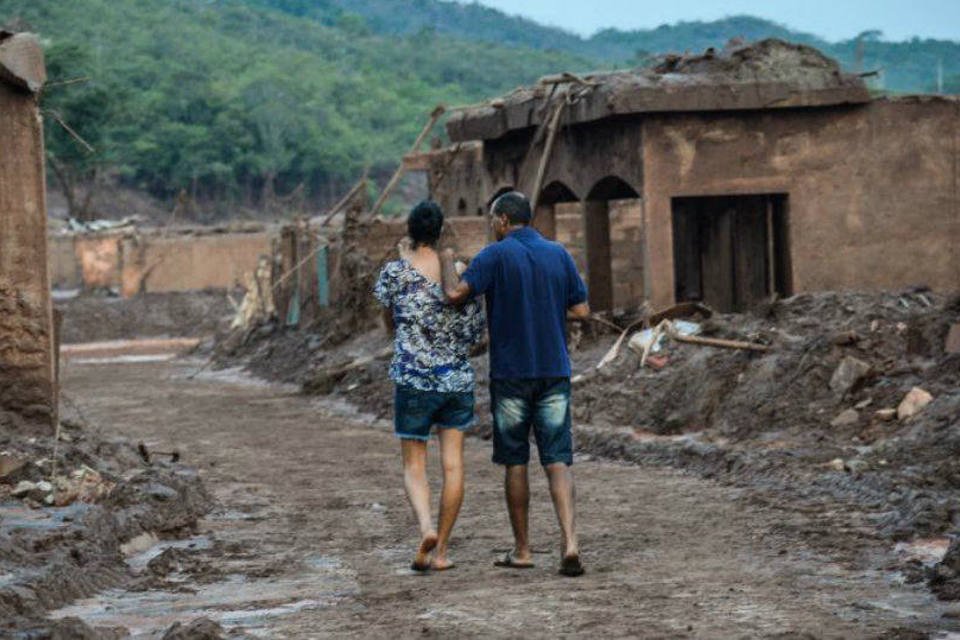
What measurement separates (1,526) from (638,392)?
337 inches

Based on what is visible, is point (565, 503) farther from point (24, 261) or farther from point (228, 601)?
point (24, 261)

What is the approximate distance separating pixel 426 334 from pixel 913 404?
19.3 feet

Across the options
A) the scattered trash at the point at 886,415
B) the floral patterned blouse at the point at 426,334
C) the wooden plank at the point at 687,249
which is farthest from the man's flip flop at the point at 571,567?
the wooden plank at the point at 687,249

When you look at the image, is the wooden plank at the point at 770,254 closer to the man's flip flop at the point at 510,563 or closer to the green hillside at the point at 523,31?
the man's flip flop at the point at 510,563

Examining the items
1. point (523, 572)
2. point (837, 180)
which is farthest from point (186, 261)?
point (523, 572)

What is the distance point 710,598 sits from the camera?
8273 millimetres

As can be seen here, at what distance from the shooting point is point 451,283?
9.46 m

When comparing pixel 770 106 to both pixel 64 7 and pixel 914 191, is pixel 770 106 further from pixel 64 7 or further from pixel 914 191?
pixel 64 7

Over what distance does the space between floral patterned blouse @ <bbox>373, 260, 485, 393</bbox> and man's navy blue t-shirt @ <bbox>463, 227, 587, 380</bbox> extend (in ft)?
0.61

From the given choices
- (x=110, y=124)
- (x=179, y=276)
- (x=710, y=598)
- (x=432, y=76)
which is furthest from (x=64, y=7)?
(x=710, y=598)

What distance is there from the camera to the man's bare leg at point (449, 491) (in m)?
9.41

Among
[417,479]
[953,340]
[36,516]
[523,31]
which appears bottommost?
[36,516]

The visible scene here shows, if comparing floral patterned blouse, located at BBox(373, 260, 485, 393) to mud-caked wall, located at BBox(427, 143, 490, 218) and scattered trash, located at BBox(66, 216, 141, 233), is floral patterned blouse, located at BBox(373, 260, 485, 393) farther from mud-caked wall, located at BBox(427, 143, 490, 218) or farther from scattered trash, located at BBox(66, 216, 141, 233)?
scattered trash, located at BBox(66, 216, 141, 233)

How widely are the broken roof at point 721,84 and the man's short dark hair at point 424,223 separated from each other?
9.79 m
